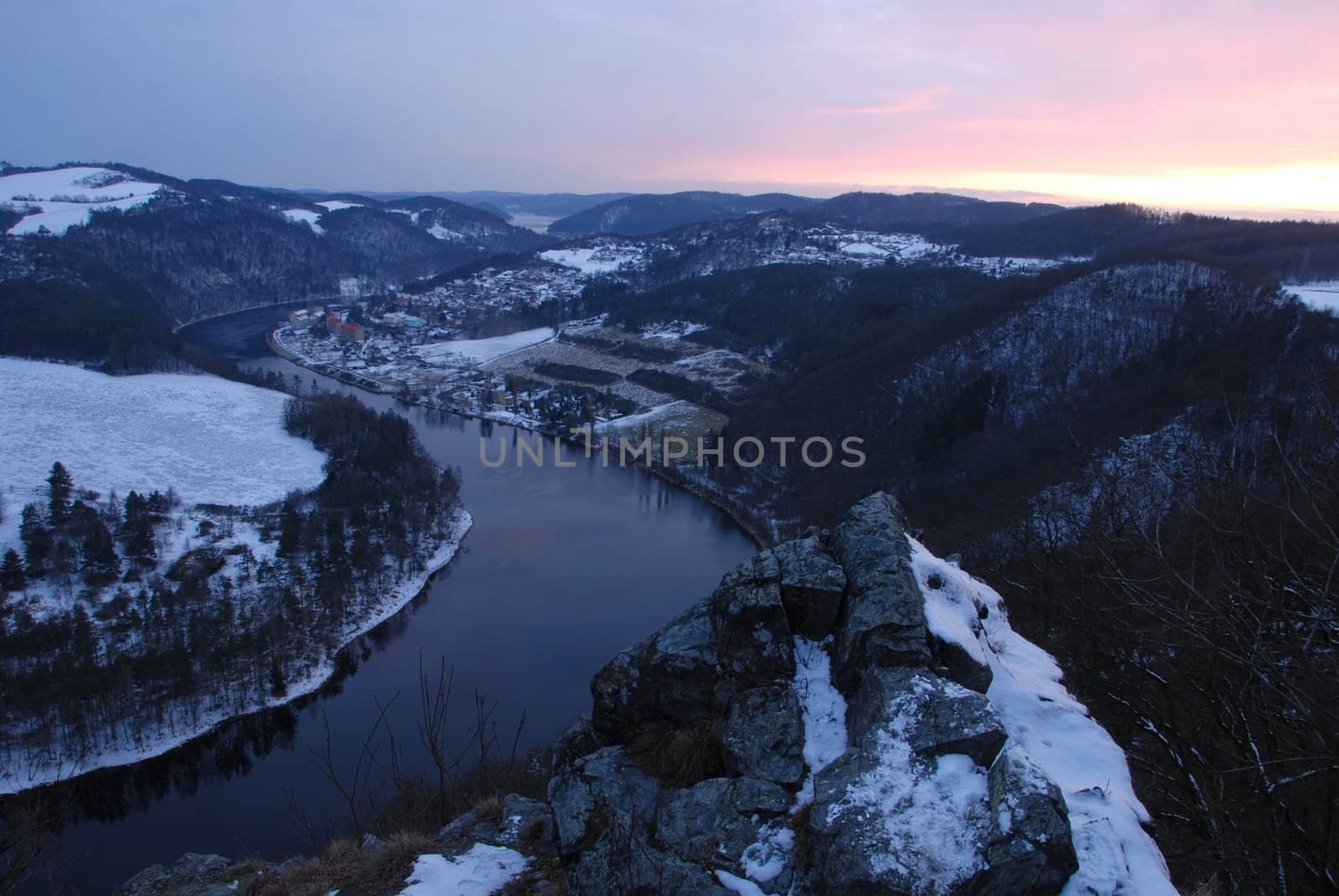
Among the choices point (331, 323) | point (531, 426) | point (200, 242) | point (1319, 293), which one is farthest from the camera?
point (200, 242)

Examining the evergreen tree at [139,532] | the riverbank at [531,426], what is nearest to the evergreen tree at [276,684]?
the evergreen tree at [139,532]

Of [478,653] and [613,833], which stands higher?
[613,833]

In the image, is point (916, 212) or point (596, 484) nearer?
point (596, 484)

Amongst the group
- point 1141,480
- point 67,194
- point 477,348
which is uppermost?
point 67,194

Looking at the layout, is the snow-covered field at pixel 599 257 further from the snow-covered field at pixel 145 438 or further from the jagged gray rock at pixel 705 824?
the jagged gray rock at pixel 705 824

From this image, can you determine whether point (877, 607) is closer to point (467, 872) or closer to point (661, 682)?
point (661, 682)

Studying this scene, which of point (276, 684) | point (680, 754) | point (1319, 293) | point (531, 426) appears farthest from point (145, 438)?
point (1319, 293)
